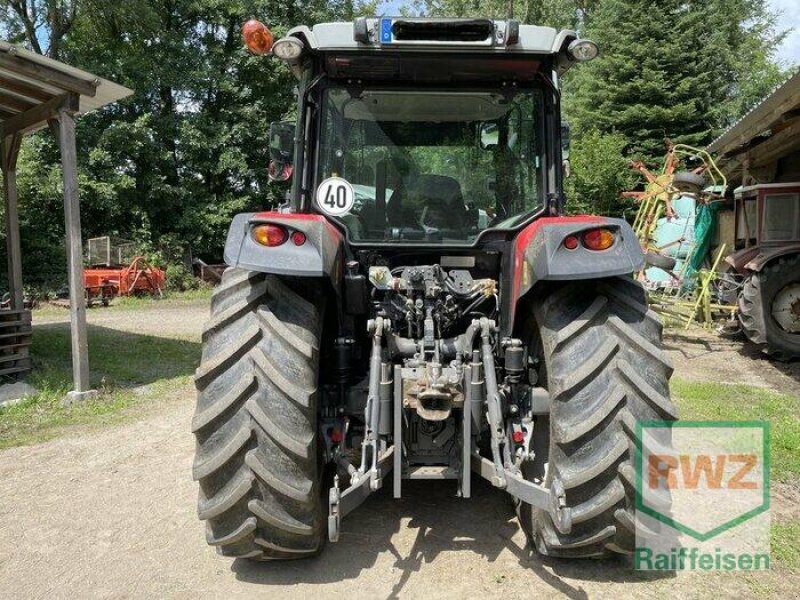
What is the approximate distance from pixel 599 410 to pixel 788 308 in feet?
21.7

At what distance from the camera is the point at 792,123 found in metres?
8.51

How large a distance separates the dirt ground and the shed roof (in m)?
3.70

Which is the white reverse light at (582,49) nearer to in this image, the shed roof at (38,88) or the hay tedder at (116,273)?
the shed roof at (38,88)

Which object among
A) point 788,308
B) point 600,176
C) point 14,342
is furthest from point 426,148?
point 600,176

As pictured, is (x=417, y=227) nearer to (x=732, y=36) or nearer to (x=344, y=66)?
(x=344, y=66)

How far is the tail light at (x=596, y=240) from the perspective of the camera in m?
2.61

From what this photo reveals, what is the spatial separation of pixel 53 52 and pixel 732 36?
890 inches

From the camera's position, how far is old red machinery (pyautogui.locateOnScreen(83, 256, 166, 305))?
14633 mm

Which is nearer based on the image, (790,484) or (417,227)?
(417,227)

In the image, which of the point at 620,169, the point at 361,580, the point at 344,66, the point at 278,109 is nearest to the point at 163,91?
the point at 278,109

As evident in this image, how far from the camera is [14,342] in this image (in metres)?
6.79

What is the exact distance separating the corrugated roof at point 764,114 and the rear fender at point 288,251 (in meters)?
6.28

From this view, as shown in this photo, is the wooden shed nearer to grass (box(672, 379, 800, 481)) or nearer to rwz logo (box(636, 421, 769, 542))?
rwz logo (box(636, 421, 769, 542))

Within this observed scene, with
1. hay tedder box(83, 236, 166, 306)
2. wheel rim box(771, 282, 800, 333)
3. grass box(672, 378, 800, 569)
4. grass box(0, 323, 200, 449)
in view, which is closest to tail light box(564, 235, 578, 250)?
grass box(672, 378, 800, 569)
